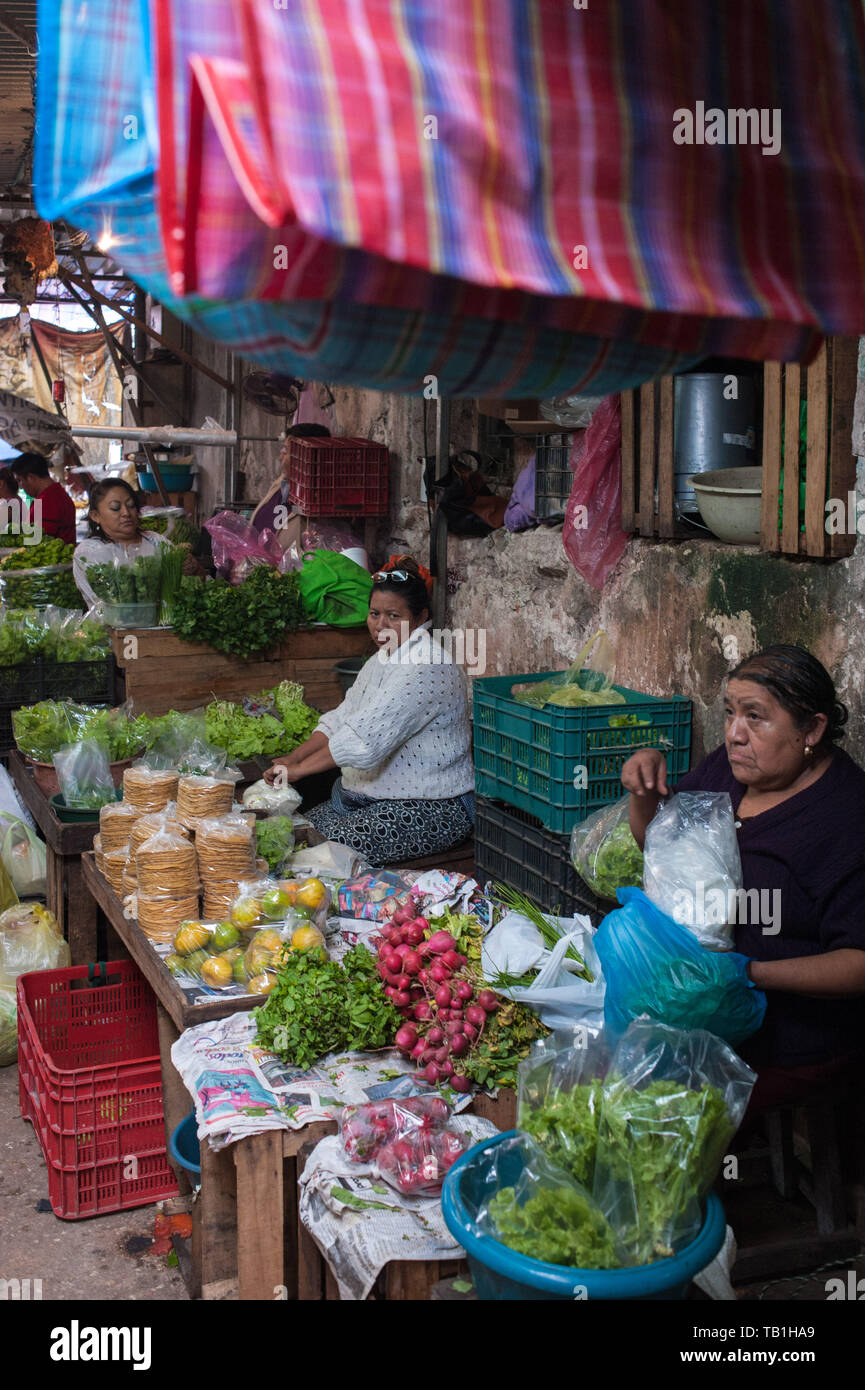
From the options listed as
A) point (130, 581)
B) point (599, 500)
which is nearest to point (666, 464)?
point (599, 500)

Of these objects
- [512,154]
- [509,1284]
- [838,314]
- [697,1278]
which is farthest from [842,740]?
[512,154]

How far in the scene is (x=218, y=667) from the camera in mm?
6363

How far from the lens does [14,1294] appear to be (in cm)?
330

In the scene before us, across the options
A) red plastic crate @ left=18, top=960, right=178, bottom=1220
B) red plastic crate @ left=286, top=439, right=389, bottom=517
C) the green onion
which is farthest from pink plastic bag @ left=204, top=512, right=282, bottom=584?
the green onion

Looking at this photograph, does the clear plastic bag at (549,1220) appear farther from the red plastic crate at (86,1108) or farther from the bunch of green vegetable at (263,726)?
the bunch of green vegetable at (263,726)

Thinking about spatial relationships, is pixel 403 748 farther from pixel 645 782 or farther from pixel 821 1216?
pixel 821 1216

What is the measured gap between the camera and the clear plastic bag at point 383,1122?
8.84ft

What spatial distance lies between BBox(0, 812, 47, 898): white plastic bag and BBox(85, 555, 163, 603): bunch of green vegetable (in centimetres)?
130

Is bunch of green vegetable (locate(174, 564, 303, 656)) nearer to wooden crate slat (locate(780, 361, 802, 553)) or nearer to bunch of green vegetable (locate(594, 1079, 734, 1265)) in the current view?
wooden crate slat (locate(780, 361, 802, 553))

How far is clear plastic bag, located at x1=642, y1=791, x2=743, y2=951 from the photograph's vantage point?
2.54 meters

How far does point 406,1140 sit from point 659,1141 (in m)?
0.73

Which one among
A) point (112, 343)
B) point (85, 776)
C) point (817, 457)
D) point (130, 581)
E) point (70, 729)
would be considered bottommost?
point (85, 776)

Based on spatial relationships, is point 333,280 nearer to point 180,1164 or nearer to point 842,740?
point 842,740
